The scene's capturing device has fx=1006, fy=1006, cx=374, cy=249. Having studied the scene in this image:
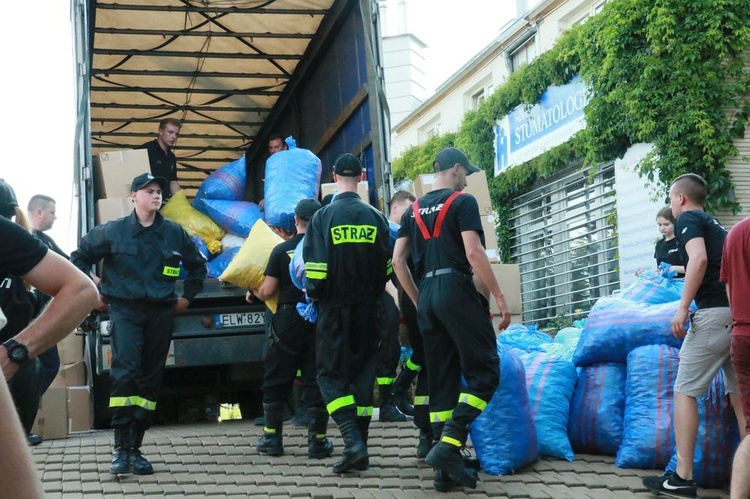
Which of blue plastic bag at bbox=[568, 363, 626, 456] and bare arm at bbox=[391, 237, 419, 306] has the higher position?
bare arm at bbox=[391, 237, 419, 306]

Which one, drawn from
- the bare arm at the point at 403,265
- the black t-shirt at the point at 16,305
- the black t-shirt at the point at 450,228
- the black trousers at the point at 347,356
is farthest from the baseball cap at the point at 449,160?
the black t-shirt at the point at 16,305

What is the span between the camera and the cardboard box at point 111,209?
717 cm

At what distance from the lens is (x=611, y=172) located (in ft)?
39.8

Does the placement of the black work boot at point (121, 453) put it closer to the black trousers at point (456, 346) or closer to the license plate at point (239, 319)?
the black trousers at point (456, 346)

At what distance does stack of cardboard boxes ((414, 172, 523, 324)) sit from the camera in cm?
751

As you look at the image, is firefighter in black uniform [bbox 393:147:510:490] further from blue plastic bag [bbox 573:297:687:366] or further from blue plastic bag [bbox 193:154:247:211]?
blue plastic bag [bbox 193:154:247:211]

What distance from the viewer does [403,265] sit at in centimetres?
499

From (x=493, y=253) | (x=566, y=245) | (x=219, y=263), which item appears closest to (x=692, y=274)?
(x=493, y=253)

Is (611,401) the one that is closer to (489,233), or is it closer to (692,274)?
(692,274)

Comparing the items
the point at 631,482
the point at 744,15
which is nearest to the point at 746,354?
the point at 631,482

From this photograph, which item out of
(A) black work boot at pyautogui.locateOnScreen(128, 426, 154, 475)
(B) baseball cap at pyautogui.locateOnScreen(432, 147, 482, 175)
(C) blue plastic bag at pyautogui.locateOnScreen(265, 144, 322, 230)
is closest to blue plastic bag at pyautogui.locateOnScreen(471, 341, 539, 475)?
(B) baseball cap at pyautogui.locateOnScreen(432, 147, 482, 175)

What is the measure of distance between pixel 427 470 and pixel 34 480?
4.02 m

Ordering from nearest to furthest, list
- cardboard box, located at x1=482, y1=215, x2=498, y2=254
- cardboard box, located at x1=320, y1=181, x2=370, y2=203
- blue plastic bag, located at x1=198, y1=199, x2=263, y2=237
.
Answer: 1. cardboard box, located at x1=320, y1=181, x2=370, y2=203
2. cardboard box, located at x1=482, y1=215, x2=498, y2=254
3. blue plastic bag, located at x1=198, y1=199, x2=263, y2=237

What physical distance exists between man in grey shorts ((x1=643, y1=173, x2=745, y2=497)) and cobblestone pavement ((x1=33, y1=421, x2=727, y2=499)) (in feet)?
0.81
